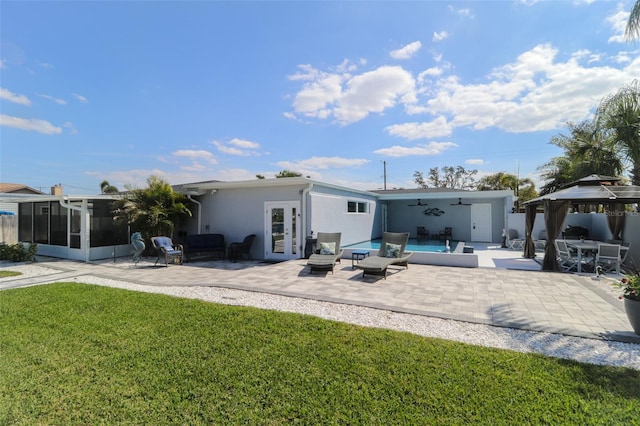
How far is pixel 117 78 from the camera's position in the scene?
1241 cm

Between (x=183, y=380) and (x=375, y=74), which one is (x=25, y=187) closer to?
(x=375, y=74)

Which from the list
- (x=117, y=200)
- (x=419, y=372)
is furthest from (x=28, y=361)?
(x=117, y=200)

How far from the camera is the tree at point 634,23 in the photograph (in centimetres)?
641

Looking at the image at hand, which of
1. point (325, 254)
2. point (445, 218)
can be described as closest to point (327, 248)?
point (325, 254)

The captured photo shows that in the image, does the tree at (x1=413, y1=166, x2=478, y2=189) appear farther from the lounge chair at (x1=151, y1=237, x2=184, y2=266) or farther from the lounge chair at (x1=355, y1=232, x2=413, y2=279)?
the lounge chair at (x1=151, y1=237, x2=184, y2=266)

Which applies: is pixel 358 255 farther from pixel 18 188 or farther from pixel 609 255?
pixel 18 188

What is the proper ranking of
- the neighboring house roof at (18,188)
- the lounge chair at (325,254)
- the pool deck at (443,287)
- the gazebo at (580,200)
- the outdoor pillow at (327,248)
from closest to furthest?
the pool deck at (443,287) → the gazebo at (580,200) → the lounge chair at (325,254) → the outdoor pillow at (327,248) → the neighboring house roof at (18,188)

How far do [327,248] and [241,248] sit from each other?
157 inches

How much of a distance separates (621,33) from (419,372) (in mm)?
9380

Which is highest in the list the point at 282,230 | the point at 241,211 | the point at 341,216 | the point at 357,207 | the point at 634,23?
the point at 634,23

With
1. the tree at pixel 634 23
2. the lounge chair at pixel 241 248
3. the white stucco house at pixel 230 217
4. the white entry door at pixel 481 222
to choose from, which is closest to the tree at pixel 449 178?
the white entry door at pixel 481 222

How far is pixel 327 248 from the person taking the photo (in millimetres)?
10523

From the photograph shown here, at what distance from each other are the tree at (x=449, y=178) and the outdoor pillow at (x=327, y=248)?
35013 mm

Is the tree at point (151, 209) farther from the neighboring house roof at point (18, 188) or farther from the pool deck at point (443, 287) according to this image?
the neighboring house roof at point (18, 188)
